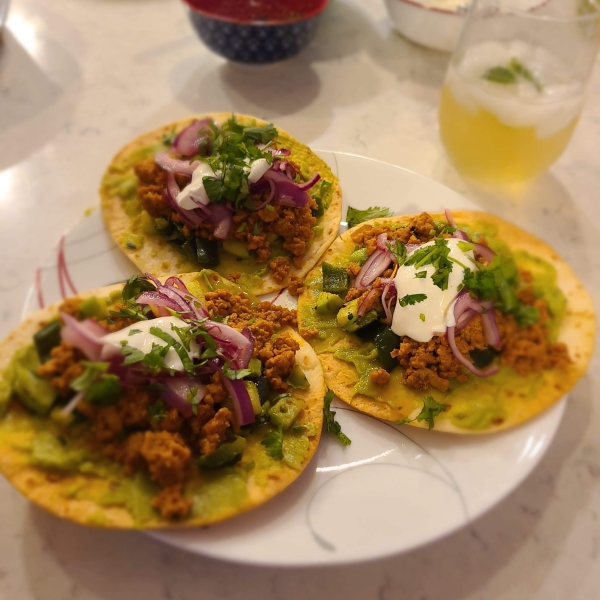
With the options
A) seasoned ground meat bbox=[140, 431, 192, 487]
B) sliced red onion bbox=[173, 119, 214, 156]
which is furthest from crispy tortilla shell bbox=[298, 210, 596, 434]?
sliced red onion bbox=[173, 119, 214, 156]

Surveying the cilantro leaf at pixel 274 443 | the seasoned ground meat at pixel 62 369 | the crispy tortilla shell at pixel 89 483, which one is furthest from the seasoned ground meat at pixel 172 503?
the seasoned ground meat at pixel 62 369

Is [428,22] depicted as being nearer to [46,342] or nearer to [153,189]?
[153,189]

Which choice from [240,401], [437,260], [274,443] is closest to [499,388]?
[437,260]

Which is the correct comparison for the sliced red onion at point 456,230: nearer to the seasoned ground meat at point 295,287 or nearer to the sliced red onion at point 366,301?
the sliced red onion at point 366,301

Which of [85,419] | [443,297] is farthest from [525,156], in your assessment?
[85,419]

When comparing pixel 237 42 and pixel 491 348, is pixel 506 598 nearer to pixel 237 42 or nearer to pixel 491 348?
pixel 491 348

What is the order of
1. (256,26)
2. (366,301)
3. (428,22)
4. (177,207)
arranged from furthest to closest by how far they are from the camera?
(428,22), (256,26), (177,207), (366,301)

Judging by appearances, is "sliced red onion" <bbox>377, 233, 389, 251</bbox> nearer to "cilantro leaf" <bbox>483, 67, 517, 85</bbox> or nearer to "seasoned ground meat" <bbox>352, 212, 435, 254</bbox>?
"seasoned ground meat" <bbox>352, 212, 435, 254</bbox>
